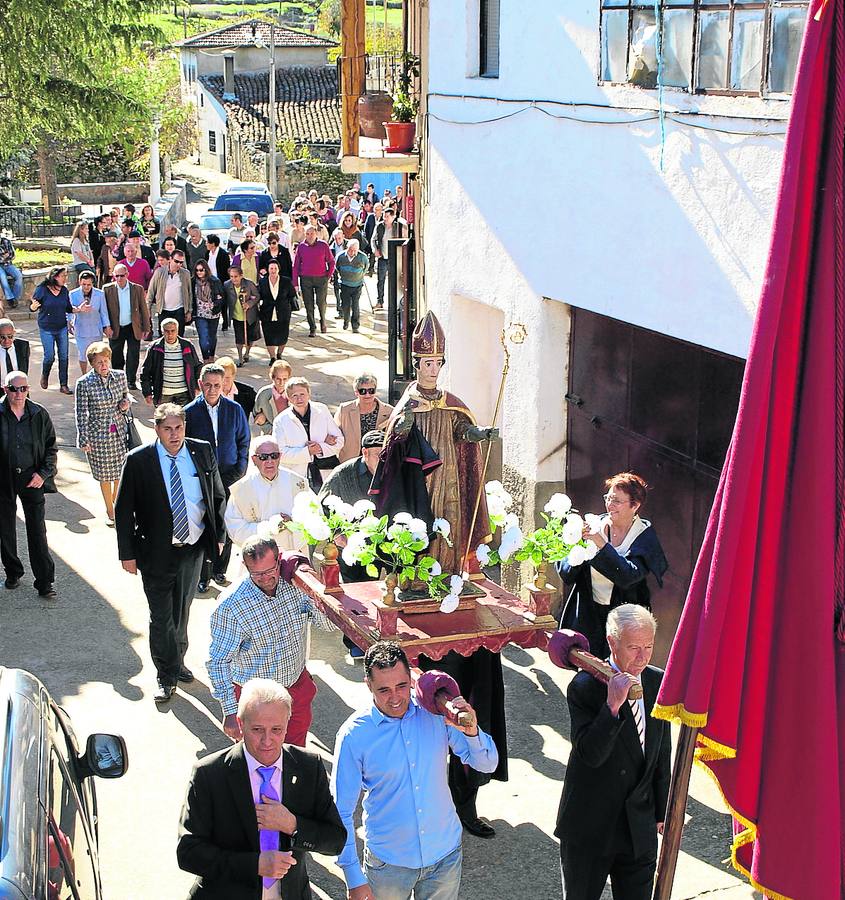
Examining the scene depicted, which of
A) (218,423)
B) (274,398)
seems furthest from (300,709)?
(274,398)

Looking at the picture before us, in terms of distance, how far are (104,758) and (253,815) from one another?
2.35 ft

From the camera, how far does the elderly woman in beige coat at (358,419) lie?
1041 centimetres

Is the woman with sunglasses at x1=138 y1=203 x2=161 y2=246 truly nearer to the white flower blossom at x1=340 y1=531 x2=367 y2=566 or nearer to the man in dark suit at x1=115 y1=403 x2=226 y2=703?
the man in dark suit at x1=115 y1=403 x2=226 y2=703

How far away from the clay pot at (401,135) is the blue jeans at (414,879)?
10.0 m

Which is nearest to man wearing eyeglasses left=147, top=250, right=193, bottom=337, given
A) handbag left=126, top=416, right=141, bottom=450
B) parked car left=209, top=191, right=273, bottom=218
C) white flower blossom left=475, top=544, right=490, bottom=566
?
handbag left=126, top=416, right=141, bottom=450

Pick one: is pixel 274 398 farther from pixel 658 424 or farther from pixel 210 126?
pixel 210 126

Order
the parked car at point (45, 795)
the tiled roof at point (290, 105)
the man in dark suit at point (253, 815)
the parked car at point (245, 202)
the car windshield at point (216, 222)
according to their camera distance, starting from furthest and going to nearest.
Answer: the tiled roof at point (290, 105) < the parked car at point (245, 202) < the car windshield at point (216, 222) < the man in dark suit at point (253, 815) < the parked car at point (45, 795)

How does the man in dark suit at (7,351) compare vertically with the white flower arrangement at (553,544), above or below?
below

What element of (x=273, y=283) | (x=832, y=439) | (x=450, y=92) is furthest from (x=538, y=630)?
(x=273, y=283)

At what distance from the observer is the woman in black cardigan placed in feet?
62.0

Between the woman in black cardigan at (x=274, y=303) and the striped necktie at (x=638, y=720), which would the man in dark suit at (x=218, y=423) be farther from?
the woman in black cardigan at (x=274, y=303)

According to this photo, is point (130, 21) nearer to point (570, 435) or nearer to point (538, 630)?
point (570, 435)

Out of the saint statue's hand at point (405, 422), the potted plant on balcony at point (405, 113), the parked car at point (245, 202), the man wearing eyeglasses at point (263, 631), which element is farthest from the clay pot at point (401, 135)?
the parked car at point (245, 202)

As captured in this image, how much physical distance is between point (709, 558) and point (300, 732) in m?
4.01
